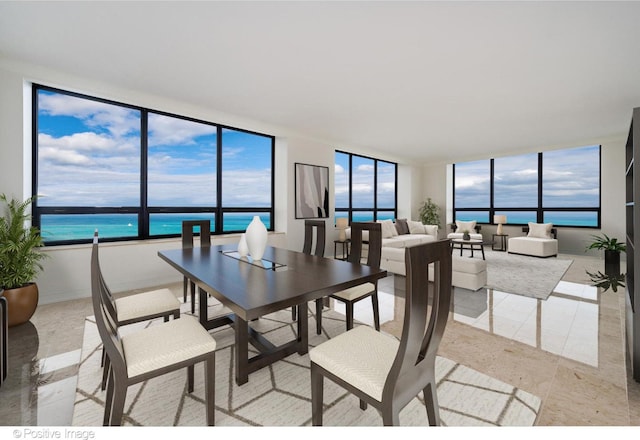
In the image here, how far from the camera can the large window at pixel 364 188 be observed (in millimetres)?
7195

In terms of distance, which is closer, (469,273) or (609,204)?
(469,273)

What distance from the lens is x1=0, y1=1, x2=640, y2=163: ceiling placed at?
2.24 metres

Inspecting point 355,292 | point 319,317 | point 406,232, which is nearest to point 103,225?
point 319,317

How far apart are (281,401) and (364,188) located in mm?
6656

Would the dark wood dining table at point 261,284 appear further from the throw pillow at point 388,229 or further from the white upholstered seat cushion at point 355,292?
the throw pillow at point 388,229

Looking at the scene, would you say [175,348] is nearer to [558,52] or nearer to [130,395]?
[130,395]

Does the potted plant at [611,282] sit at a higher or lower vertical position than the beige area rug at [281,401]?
higher

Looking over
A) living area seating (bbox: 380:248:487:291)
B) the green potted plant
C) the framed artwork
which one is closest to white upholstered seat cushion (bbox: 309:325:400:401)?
living area seating (bbox: 380:248:487:291)

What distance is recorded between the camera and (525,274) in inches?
184

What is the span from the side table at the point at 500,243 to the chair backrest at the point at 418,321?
24.7ft

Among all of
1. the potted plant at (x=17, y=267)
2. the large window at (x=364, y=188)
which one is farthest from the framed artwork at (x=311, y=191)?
the potted plant at (x=17, y=267)

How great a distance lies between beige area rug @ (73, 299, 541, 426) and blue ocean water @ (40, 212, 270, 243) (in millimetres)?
2295

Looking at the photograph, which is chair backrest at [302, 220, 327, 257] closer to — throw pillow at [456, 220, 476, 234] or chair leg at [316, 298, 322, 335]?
chair leg at [316, 298, 322, 335]

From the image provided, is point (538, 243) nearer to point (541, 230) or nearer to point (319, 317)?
point (541, 230)
